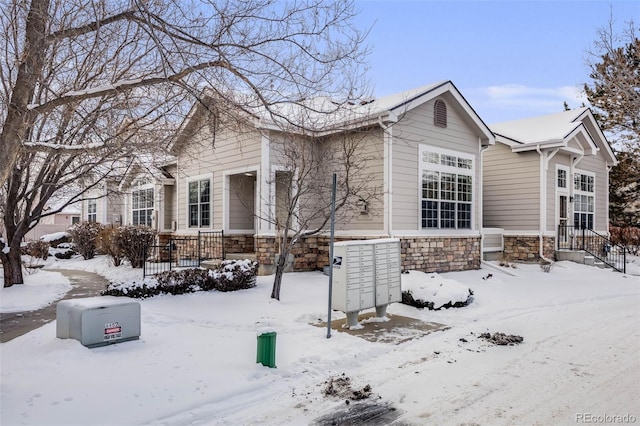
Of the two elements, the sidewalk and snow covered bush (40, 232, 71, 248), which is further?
snow covered bush (40, 232, 71, 248)

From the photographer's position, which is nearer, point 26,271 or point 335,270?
point 335,270

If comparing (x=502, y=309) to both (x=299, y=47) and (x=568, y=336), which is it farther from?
(x=299, y=47)

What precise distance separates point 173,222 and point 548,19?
13655mm

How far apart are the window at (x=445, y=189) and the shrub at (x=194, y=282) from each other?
5633 millimetres

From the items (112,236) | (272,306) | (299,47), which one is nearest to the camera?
(299,47)

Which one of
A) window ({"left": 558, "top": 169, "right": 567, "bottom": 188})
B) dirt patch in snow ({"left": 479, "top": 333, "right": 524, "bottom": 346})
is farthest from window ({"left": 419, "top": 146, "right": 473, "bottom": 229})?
dirt patch in snow ({"left": 479, "top": 333, "right": 524, "bottom": 346})

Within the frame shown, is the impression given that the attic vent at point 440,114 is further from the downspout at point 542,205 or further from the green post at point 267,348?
the green post at point 267,348

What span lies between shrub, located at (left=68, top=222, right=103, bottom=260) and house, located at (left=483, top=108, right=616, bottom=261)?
16.0 meters

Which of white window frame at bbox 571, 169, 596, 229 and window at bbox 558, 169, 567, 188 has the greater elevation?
window at bbox 558, 169, 567, 188

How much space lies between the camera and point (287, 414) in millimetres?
4395

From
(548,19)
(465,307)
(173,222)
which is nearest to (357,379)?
(465,307)

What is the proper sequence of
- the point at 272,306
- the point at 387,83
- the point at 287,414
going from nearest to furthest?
the point at 287,414
the point at 272,306
the point at 387,83

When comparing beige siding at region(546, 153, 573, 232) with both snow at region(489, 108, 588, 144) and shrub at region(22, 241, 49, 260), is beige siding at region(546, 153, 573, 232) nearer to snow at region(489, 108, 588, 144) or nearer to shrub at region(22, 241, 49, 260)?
snow at region(489, 108, 588, 144)

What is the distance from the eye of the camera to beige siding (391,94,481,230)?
1273 centimetres
